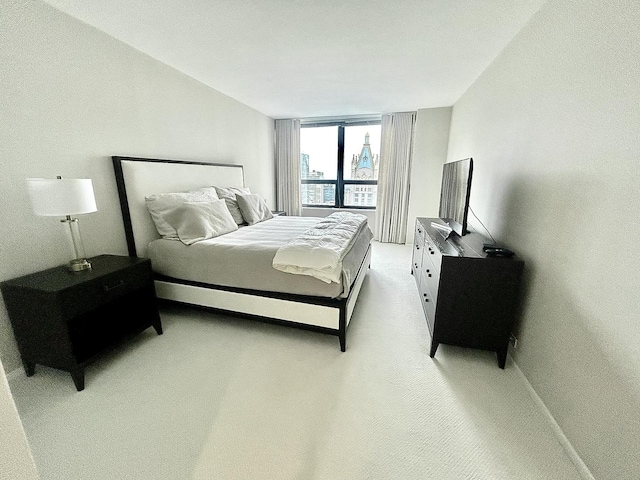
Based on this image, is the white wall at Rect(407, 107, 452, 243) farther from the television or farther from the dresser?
the dresser

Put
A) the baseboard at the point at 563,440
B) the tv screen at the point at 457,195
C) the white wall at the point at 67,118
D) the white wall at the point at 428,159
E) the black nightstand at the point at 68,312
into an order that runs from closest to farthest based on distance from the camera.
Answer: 1. the baseboard at the point at 563,440
2. the black nightstand at the point at 68,312
3. the white wall at the point at 67,118
4. the tv screen at the point at 457,195
5. the white wall at the point at 428,159

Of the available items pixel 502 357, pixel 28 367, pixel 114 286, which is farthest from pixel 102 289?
pixel 502 357

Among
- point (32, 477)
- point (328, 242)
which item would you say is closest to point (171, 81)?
point (328, 242)

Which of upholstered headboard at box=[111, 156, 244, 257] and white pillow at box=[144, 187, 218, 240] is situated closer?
upholstered headboard at box=[111, 156, 244, 257]

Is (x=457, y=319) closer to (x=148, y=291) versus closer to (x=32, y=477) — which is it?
(x=32, y=477)

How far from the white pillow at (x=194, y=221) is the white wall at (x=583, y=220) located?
2.54 metres

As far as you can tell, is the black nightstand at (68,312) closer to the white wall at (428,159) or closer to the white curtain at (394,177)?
the white curtain at (394,177)

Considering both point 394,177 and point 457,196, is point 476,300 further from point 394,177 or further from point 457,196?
point 394,177

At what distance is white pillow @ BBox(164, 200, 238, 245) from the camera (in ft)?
7.64

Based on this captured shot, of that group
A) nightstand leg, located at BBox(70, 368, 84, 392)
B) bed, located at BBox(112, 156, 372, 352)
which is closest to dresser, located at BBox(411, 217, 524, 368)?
bed, located at BBox(112, 156, 372, 352)

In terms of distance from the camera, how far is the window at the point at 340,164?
5.02 m

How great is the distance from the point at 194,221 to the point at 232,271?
0.66 m

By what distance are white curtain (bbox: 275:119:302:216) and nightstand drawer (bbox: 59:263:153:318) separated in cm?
367

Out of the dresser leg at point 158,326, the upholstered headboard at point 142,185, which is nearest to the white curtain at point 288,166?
the upholstered headboard at point 142,185
